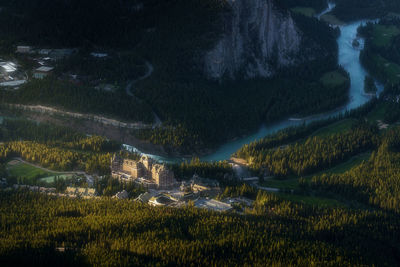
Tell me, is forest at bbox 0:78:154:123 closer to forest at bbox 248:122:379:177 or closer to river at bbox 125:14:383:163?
river at bbox 125:14:383:163

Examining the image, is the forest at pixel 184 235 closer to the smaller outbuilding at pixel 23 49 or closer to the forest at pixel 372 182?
the forest at pixel 372 182

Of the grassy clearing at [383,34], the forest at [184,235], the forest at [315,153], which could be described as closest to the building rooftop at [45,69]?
the forest at [315,153]

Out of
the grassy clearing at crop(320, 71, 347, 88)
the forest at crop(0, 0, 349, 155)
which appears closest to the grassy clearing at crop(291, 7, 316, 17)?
the forest at crop(0, 0, 349, 155)

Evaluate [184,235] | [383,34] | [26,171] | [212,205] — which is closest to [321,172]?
[212,205]

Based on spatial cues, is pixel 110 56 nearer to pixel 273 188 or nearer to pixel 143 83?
pixel 143 83

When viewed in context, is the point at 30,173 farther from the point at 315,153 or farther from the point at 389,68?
the point at 389,68
